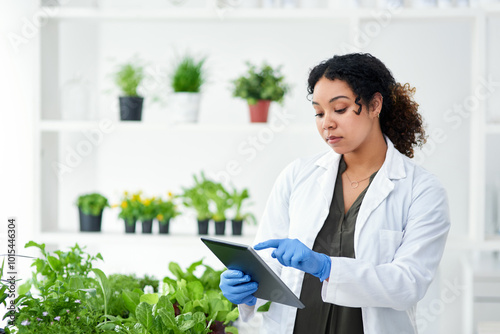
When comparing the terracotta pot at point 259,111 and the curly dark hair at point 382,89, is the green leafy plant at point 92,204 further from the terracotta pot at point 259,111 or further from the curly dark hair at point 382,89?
the curly dark hair at point 382,89

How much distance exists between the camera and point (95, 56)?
9.75ft

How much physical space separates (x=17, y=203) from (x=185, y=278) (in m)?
1.63

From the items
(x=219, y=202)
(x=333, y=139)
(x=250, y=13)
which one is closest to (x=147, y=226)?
(x=219, y=202)

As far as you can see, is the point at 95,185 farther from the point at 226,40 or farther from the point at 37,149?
the point at 226,40

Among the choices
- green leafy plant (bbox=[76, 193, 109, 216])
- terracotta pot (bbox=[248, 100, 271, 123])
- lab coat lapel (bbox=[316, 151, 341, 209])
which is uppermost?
terracotta pot (bbox=[248, 100, 271, 123])

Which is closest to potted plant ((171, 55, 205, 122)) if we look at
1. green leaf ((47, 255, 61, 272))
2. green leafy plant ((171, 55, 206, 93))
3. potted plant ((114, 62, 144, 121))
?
green leafy plant ((171, 55, 206, 93))

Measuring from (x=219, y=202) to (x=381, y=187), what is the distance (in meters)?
1.28

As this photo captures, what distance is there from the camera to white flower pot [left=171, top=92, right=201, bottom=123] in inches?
100

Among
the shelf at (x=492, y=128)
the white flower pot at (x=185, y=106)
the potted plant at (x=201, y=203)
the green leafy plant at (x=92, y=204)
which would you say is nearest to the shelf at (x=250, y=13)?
the white flower pot at (x=185, y=106)

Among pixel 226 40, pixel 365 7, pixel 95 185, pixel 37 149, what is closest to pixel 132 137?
pixel 95 185

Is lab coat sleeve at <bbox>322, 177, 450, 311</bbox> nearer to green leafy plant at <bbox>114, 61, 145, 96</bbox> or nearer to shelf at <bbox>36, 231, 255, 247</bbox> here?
shelf at <bbox>36, 231, 255, 247</bbox>

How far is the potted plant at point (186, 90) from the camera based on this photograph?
2.55 metres

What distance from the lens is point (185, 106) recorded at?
2.55 meters

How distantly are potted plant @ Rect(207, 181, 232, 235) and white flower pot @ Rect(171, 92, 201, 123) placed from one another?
1.08 ft
